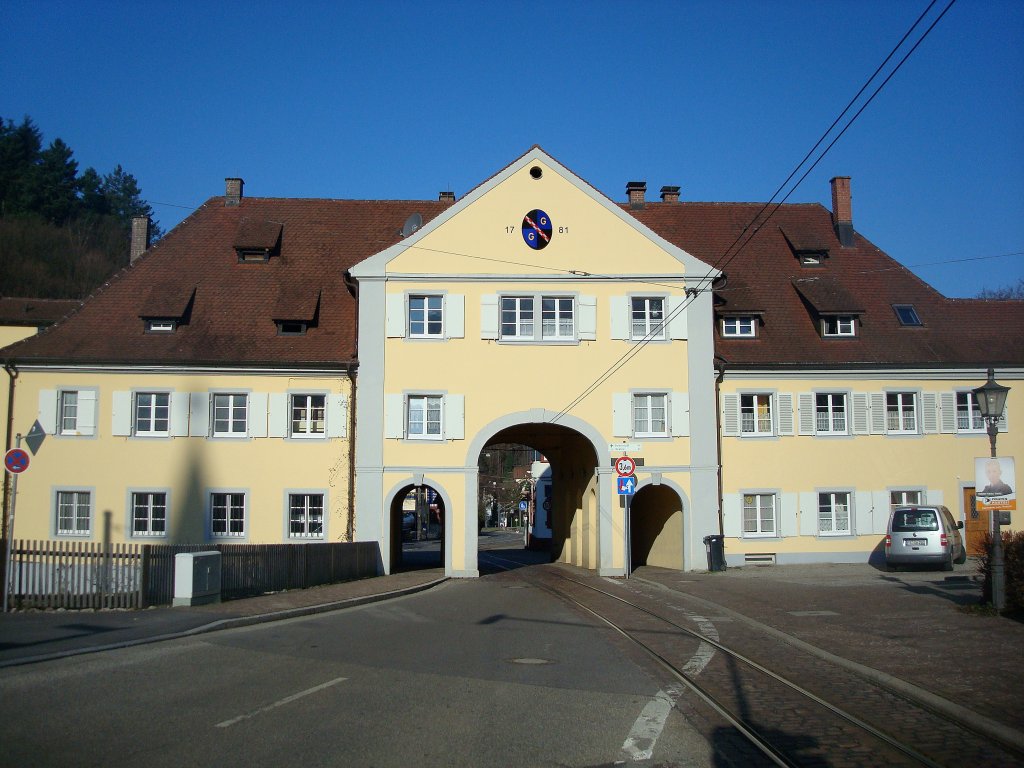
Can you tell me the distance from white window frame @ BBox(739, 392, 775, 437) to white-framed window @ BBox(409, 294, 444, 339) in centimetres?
992

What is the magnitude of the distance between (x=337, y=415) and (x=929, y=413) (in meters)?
19.0

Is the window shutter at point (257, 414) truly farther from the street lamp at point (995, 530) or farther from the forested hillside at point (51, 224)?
the forested hillside at point (51, 224)

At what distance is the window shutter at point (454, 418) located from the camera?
30.3m

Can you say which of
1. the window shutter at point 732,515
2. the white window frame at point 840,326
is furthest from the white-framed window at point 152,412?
the white window frame at point 840,326

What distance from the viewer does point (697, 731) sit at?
8.78m

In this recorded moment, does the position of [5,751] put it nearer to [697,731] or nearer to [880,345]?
[697,731]

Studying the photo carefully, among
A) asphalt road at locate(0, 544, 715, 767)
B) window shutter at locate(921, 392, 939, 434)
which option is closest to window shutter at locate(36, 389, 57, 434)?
asphalt road at locate(0, 544, 715, 767)

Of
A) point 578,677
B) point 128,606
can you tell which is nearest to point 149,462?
point 128,606

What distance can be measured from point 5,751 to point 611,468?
23872 mm

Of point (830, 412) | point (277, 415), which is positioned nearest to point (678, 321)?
point (830, 412)

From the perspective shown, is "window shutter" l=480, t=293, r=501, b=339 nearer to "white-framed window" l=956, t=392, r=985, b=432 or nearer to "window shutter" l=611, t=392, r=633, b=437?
"window shutter" l=611, t=392, r=633, b=437

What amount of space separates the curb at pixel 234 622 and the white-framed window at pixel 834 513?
45.8 feet

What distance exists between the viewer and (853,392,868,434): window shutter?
31.6m

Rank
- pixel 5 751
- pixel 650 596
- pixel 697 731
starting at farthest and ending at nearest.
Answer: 1. pixel 650 596
2. pixel 697 731
3. pixel 5 751
